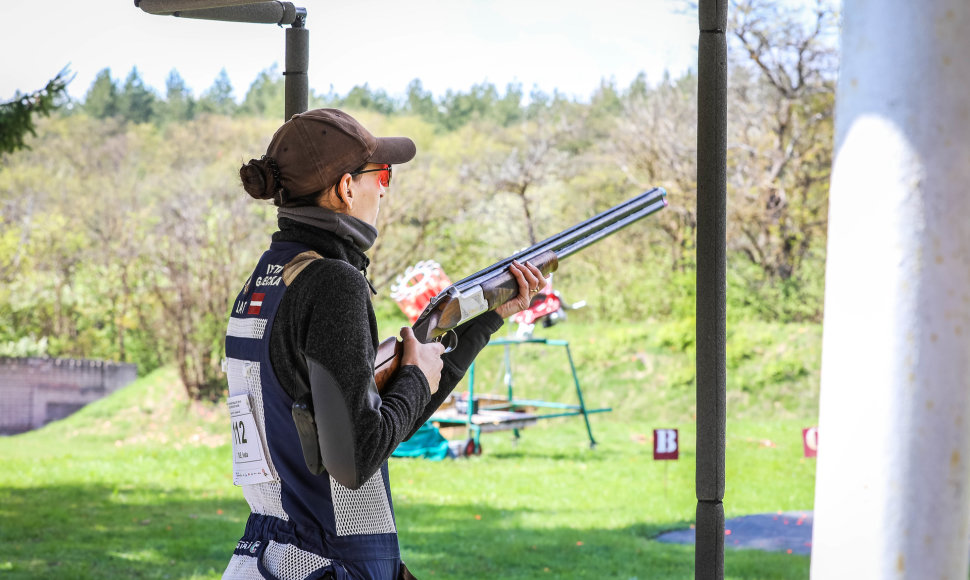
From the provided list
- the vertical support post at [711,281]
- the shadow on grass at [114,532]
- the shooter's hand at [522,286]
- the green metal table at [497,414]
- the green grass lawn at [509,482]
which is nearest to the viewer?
the vertical support post at [711,281]

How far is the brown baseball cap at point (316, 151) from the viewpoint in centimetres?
130

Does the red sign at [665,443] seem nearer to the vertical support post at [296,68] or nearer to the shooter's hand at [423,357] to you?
the vertical support post at [296,68]

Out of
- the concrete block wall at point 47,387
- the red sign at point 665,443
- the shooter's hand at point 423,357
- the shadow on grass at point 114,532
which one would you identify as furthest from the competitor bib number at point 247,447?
the concrete block wall at point 47,387

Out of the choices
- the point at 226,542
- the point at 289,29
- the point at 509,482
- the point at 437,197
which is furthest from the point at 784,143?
the point at 289,29

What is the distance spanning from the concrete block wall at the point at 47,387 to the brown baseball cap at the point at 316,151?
28.1 feet

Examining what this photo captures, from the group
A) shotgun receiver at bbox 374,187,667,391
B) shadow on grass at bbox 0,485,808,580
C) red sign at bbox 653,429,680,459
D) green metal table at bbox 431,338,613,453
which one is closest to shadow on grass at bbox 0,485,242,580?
shadow on grass at bbox 0,485,808,580

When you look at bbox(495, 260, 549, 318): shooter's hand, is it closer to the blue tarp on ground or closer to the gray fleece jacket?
the gray fleece jacket

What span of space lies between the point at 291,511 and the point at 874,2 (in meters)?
0.96

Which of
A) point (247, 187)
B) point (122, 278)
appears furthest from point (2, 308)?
point (247, 187)

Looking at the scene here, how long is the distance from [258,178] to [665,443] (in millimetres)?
4742

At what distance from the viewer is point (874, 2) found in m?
1.10

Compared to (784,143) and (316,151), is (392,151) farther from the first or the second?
(784,143)

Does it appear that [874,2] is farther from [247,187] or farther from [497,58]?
[497,58]

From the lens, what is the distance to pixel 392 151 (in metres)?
1.37
